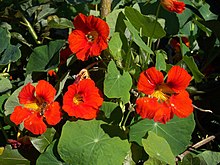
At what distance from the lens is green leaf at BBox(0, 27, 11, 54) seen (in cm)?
161

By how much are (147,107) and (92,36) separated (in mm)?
284

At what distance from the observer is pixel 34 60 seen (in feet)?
5.17

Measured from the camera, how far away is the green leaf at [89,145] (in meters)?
1.29

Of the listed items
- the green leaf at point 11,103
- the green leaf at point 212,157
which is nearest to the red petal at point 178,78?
the green leaf at point 212,157

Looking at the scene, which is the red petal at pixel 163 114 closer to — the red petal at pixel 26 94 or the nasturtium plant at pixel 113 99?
the nasturtium plant at pixel 113 99

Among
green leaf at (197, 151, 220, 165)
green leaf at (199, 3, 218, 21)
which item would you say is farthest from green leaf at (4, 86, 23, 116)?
green leaf at (199, 3, 218, 21)

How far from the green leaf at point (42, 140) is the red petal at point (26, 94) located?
101mm

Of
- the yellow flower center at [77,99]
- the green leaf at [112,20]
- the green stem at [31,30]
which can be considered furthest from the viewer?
the green stem at [31,30]

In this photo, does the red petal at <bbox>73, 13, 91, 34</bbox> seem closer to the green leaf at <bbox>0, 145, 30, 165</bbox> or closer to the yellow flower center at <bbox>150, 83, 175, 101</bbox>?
the yellow flower center at <bbox>150, 83, 175, 101</bbox>

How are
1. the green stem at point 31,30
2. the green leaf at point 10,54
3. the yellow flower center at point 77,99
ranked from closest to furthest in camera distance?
the yellow flower center at point 77,99, the green leaf at point 10,54, the green stem at point 31,30

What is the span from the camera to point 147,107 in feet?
4.13

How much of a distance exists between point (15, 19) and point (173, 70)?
2.28 feet

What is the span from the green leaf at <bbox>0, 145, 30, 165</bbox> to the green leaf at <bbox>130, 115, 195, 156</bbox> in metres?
0.32

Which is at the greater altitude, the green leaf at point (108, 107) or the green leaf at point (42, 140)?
the green leaf at point (108, 107)
